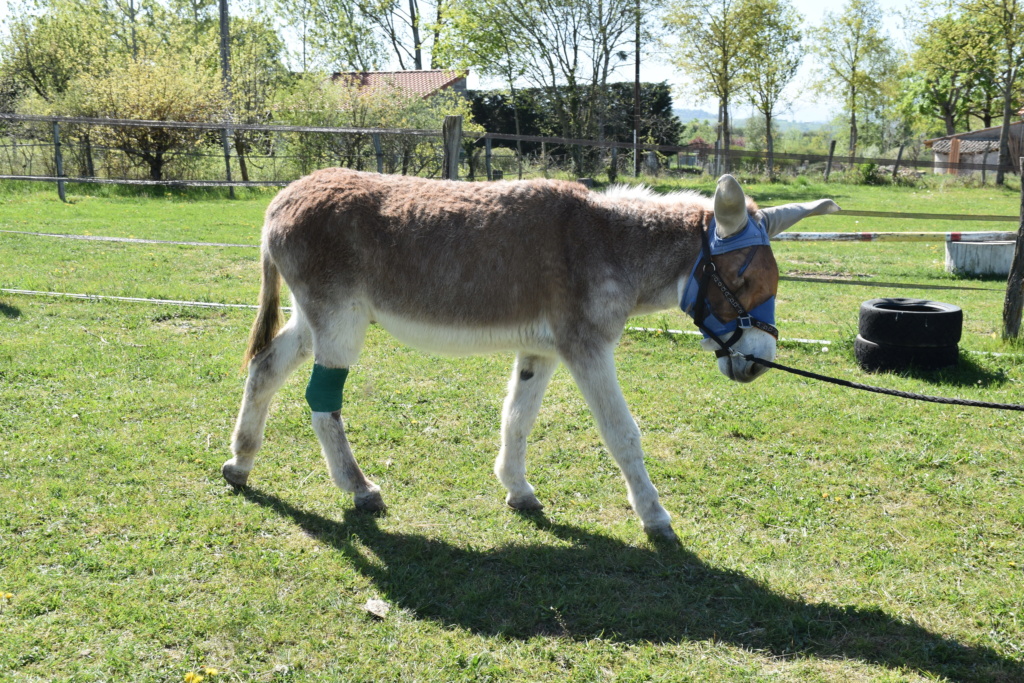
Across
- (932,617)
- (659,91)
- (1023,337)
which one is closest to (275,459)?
(932,617)

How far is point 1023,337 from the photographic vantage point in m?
8.14

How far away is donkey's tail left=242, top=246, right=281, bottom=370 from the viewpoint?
197 inches

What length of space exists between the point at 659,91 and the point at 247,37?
23.5 m

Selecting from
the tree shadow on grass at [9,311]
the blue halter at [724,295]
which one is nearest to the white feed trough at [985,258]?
the blue halter at [724,295]

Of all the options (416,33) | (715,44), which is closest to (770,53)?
(715,44)

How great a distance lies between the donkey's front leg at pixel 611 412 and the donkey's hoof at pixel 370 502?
56.7 inches

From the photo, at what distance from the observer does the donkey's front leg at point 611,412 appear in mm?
4320

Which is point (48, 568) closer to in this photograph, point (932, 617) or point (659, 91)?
point (932, 617)

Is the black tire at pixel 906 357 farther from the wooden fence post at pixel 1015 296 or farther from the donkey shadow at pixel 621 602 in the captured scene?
the donkey shadow at pixel 621 602

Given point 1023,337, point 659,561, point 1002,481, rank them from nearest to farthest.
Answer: point 659,561 → point 1002,481 → point 1023,337

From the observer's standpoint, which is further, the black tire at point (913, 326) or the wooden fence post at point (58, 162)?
the wooden fence post at point (58, 162)

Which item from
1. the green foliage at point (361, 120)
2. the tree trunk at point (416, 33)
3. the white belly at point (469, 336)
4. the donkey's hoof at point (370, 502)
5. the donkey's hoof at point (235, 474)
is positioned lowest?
the donkey's hoof at point (370, 502)

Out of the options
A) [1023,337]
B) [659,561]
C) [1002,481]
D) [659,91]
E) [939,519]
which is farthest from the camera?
[659,91]

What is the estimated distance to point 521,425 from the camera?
16.0ft
